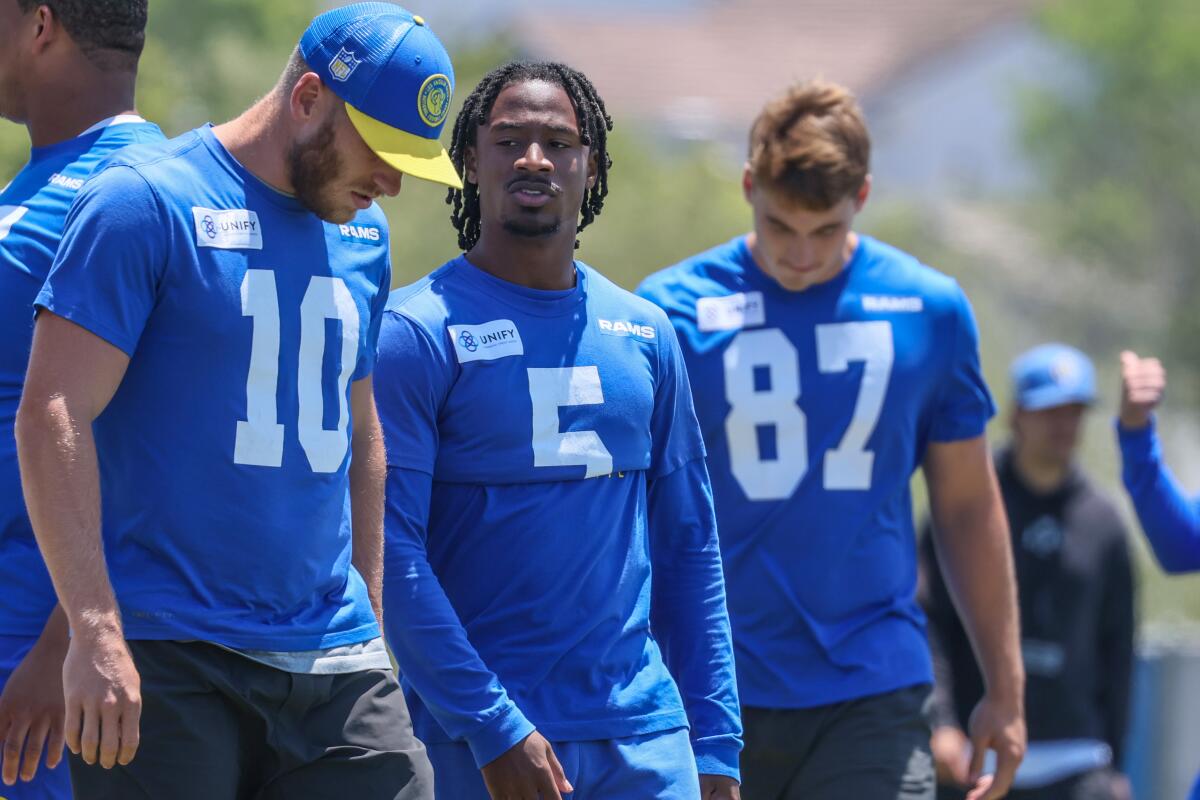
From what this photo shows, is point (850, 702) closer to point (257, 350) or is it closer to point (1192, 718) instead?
point (257, 350)

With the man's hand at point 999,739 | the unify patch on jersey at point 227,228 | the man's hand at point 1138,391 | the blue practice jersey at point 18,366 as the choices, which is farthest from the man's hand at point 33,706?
the man's hand at point 1138,391

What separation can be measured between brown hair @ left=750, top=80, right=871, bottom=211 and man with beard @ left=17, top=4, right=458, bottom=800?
162 cm

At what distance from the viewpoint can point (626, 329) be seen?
14.6 ft

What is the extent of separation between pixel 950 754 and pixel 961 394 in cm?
197

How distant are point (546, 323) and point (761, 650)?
1.38 meters

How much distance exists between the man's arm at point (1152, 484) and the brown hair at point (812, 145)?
121 cm

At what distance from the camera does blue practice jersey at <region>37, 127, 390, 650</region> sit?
364 cm

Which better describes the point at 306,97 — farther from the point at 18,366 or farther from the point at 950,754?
the point at 950,754

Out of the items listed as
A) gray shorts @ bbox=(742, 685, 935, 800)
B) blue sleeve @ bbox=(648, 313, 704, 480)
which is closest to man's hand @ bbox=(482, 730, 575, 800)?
blue sleeve @ bbox=(648, 313, 704, 480)

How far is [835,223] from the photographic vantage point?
5.38m

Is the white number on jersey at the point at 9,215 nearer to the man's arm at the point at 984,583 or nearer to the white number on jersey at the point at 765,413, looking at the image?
the white number on jersey at the point at 765,413

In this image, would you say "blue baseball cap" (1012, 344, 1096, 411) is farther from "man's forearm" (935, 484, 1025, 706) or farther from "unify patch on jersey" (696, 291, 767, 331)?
"unify patch on jersey" (696, 291, 767, 331)

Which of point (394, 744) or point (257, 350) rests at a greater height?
point (257, 350)

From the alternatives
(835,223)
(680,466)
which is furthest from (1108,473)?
(680,466)
